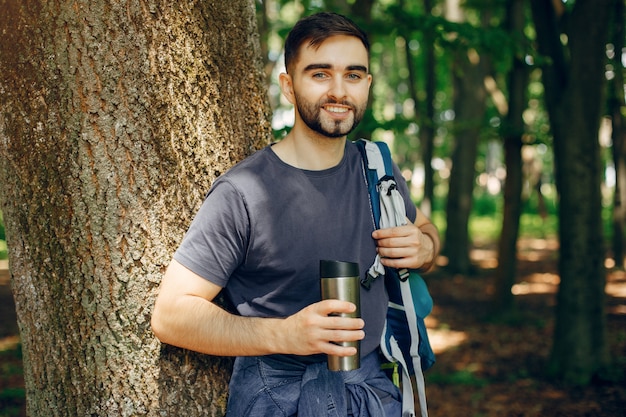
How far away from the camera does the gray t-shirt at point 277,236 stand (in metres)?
2.11

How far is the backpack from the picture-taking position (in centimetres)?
242

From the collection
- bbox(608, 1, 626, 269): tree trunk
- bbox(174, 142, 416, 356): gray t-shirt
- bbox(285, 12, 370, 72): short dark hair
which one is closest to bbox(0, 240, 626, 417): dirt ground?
bbox(608, 1, 626, 269): tree trunk

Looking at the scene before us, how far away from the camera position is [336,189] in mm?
2371

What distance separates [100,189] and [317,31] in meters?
1.00

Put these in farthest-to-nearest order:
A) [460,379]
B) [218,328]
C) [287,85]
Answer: [460,379] → [287,85] → [218,328]

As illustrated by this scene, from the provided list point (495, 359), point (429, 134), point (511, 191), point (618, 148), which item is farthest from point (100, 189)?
point (429, 134)

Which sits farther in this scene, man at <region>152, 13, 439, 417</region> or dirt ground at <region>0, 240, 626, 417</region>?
dirt ground at <region>0, 240, 626, 417</region>

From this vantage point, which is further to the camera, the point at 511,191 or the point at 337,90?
the point at 511,191

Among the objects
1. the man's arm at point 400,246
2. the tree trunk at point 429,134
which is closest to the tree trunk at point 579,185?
the man's arm at point 400,246

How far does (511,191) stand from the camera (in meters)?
9.57

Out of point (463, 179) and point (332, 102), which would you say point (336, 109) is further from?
point (463, 179)

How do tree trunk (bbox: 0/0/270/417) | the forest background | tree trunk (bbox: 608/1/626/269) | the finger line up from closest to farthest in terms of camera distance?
1. the finger
2. tree trunk (bbox: 0/0/270/417)
3. the forest background
4. tree trunk (bbox: 608/1/626/269)

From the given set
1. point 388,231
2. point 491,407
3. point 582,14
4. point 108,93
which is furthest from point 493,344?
point 108,93

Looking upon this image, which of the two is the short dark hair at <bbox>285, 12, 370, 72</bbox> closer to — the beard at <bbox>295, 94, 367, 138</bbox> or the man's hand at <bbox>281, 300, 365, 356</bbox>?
the beard at <bbox>295, 94, 367, 138</bbox>
